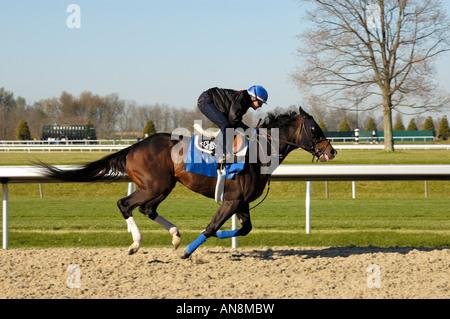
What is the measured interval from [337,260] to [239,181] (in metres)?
1.26

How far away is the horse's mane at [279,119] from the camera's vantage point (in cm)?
561

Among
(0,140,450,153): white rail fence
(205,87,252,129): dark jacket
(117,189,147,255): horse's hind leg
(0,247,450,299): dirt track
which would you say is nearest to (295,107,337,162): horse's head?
(205,87,252,129): dark jacket

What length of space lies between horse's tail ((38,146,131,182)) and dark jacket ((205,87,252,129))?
44.3 inches

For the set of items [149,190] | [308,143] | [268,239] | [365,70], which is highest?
[365,70]

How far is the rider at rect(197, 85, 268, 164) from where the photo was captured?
5.16m

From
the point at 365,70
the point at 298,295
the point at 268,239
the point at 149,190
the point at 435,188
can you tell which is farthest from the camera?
the point at 365,70

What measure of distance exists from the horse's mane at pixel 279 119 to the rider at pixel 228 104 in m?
0.32

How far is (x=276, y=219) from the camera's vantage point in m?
9.55

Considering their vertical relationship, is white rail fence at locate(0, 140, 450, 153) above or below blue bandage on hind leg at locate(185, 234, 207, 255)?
above

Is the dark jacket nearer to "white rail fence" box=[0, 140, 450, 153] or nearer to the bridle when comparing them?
the bridle
